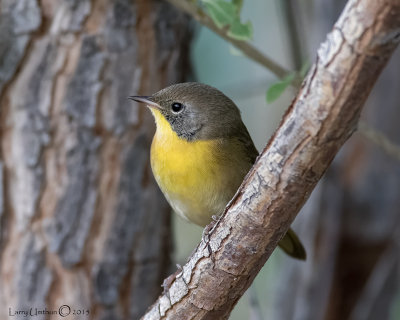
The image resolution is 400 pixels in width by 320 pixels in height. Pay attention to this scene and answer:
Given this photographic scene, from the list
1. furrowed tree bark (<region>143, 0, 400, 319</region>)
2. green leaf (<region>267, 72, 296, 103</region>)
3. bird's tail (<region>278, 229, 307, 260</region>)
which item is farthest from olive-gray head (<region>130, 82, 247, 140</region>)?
furrowed tree bark (<region>143, 0, 400, 319</region>)

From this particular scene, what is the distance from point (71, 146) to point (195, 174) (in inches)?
32.1

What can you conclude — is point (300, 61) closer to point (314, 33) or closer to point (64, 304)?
point (314, 33)

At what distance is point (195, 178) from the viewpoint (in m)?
2.94

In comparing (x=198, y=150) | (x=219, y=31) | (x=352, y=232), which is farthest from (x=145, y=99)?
(x=352, y=232)

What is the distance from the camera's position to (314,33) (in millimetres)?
4387

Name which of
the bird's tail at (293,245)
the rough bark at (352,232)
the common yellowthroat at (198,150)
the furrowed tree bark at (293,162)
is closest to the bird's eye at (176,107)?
the common yellowthroat at (198,150)

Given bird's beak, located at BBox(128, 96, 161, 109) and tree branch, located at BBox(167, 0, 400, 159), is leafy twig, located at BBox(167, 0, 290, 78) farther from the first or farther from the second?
bird's beak, located at BBox(128, 96, 161, 109)

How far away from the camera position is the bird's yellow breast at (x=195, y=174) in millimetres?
2947

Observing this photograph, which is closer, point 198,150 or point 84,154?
Answer: point 198,150

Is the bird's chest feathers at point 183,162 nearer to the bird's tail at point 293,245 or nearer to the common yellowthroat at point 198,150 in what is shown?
the common yellowthroat at point 198,150

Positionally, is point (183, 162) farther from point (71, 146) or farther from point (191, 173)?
point (71, 146)

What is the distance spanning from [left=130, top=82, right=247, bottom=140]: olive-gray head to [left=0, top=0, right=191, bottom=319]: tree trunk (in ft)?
1.01

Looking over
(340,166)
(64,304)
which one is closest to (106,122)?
(64,304)

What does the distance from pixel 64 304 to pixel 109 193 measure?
2.17 feet
